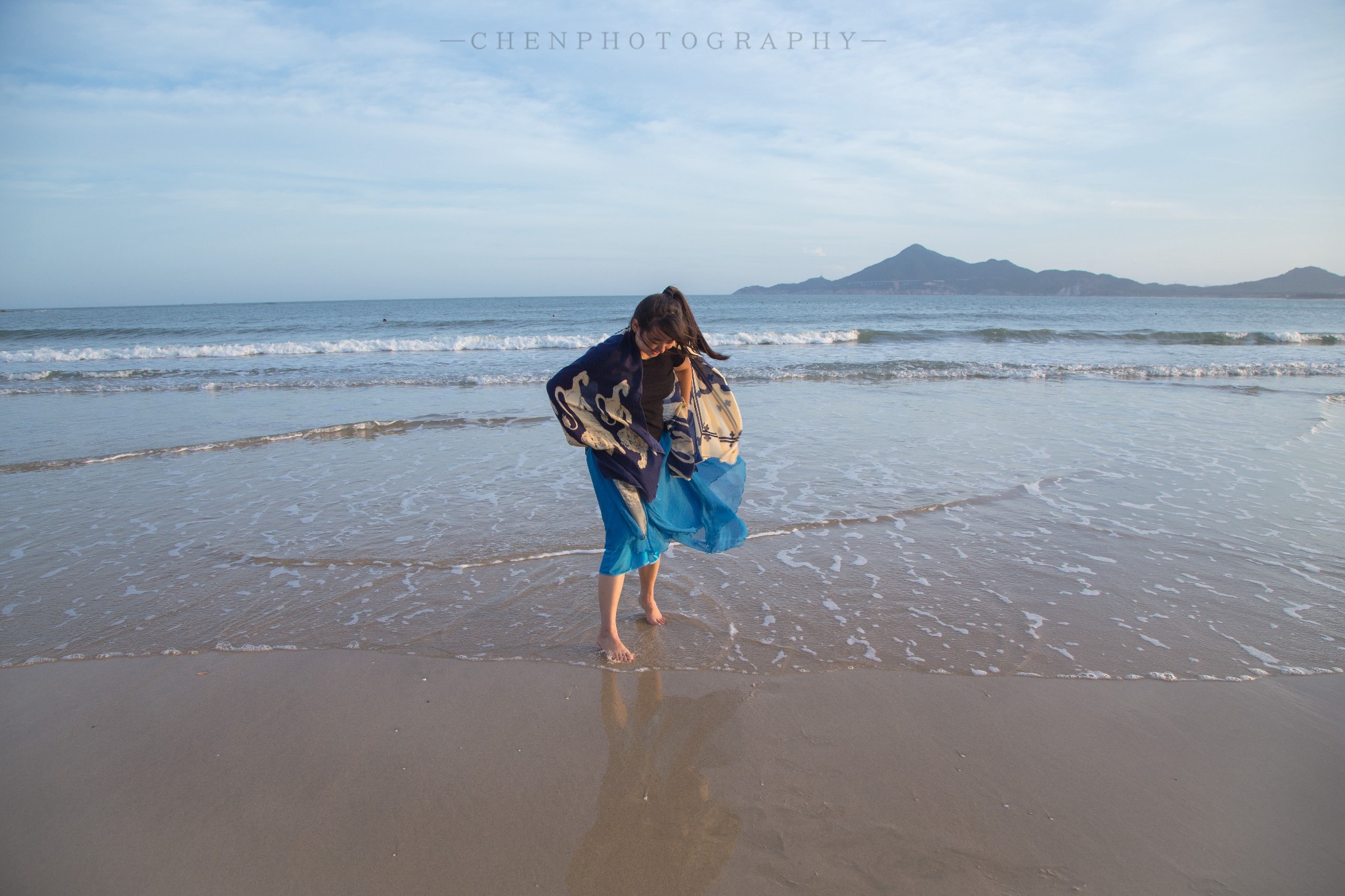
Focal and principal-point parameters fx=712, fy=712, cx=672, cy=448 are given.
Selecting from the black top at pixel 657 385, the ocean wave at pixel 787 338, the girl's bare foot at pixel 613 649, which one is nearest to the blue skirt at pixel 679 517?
the black top at pixel 657 385

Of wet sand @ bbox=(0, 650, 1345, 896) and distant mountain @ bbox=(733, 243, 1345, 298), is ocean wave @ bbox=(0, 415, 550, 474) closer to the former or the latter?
wet sand @ bbox=(0, 650, 1345, 896)

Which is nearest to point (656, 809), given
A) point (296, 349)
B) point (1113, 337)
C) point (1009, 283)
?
point (296, 349)

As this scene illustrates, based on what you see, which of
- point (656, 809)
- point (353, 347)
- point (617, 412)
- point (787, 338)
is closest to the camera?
point (656, 809)

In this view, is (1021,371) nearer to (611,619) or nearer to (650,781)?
(611,619)

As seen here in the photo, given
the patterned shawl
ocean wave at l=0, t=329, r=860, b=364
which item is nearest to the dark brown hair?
the patterned shawl

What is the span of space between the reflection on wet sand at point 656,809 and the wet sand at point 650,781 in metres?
0.01

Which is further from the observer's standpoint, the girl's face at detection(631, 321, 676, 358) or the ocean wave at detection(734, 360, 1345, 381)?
the ocean wave at detection(734, 360, 1345, 381)

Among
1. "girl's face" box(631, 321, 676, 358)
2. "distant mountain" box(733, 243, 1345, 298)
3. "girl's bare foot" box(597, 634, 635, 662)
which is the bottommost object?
"girl's bare foot" box(597, 634, 635, 662)

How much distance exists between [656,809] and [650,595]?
5.03 feet

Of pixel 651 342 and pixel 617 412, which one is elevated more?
pixel 651 342

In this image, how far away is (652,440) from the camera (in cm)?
353

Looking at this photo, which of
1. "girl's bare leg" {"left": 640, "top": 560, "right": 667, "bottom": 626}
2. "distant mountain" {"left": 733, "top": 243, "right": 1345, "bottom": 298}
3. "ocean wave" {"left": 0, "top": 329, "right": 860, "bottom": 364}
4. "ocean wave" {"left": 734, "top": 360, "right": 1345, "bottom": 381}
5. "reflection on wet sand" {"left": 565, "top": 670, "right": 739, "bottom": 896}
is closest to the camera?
"reflection on wet sand" {"left": 565, "top": 670, "right": 739, "bottom": 896}

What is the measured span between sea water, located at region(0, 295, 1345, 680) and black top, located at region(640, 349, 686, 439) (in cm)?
118

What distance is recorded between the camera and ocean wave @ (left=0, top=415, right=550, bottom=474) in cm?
786
